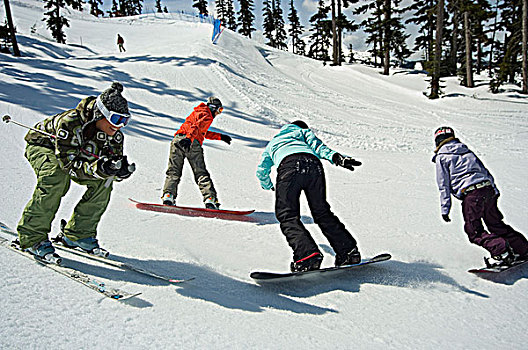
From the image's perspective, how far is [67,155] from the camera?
9.40 ft

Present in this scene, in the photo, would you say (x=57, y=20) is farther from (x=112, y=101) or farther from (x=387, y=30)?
(x=112, y=101)

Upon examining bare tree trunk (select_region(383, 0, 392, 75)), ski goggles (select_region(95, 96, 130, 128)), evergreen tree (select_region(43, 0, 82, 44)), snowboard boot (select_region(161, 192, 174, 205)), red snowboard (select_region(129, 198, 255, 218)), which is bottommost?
red snowboard (select_region(129, 198, 255, 218))

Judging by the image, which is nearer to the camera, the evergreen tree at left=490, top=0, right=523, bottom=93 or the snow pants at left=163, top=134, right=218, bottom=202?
the snow pants at left=163, top=134, right=218, bottom=202

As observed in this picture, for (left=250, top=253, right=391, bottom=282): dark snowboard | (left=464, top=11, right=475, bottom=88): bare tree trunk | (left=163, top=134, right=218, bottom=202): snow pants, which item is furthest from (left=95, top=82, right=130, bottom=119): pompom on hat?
Answer: (left=464, top=11, right=475, bottom=88): bare tree trunk

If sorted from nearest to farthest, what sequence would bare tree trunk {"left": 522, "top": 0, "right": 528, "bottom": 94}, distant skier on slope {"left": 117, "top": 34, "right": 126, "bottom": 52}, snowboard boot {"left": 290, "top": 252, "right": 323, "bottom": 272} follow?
snowboard boot {"left": 290, "top": 252, "right": 323, "bottom": 272} → bare tree trunk {"left": 522, "top": 0, "right": 528, "bottom": 94} → distant skier on slope {"left": 117, "top": 34, "right": 126, "bottom": 52}

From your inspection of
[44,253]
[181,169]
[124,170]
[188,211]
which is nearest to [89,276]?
[44,253]

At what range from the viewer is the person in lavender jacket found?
3555mm

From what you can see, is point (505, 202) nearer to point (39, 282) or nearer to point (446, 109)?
point (39, 282)

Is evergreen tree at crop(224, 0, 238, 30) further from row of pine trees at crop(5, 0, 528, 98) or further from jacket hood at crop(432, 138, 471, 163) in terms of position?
jacket hood at crop(432, 138, 471, 163)

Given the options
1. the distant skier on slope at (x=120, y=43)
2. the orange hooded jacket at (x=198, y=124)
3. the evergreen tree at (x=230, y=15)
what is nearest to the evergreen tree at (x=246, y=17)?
the evergreen tree at (x=230, y=15)

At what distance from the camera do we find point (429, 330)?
248 centimetres

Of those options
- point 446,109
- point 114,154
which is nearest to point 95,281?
point 114,154

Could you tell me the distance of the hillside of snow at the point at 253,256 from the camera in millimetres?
2268

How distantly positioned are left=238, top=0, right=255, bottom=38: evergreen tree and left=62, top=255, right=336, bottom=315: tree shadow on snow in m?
→ 57.1
